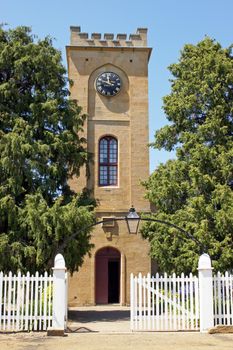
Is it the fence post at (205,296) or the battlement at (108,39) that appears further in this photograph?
the battlement at (108,39)

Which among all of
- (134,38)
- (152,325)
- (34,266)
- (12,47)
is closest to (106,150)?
(134,38)

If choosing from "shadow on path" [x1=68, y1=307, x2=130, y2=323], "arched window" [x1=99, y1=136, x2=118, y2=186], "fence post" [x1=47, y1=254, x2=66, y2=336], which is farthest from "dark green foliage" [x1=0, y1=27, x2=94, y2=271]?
"arched window" [x1=99, y1=136, x2=118, y2=186]

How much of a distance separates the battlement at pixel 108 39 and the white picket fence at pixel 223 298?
18.5 metres

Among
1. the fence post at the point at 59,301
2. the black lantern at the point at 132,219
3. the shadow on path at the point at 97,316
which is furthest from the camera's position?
the shadow on path at the point at 97,316

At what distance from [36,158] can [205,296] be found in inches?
343

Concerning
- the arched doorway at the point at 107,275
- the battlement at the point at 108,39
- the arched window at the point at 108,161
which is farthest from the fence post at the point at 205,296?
the battlement at the point at 108,39

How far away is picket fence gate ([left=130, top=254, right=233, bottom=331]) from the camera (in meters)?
14.8

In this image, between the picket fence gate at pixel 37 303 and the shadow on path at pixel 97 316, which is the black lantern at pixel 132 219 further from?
the shadow on path at pixel 97 316

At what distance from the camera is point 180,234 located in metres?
20.2

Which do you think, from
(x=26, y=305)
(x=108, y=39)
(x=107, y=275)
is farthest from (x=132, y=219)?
(x=108, y=39)

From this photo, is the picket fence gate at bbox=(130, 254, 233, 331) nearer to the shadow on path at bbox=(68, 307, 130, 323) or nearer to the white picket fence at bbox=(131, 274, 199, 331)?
the white picket fence at bbox=(131, 274, 199, 331)

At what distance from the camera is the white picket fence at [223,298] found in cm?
1525

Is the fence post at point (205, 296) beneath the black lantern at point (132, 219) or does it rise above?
beneath

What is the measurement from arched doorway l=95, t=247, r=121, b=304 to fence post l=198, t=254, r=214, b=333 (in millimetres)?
12440
